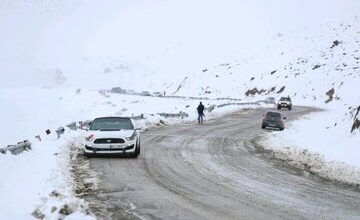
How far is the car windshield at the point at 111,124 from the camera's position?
19.9 m

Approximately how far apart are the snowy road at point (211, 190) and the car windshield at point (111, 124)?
1236mm

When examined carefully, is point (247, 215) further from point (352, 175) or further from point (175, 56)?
point (175, 56)

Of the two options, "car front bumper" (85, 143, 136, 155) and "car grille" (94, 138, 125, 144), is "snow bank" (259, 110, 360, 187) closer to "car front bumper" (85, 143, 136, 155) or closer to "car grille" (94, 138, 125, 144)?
"car front bumper" (85, 143, 136, 155)

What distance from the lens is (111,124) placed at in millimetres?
20234

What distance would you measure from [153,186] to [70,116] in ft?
149

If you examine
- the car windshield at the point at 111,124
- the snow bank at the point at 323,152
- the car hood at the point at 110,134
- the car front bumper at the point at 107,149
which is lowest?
the snow bank at the point at 323,152

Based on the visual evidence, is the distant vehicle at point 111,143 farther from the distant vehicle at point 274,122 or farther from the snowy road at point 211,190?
the distant vehicle at point 274,122

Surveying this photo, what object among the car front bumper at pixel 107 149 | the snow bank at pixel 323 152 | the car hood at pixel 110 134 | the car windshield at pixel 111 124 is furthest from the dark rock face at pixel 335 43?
the car front bumper at pixel 107 149

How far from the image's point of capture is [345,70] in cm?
8262

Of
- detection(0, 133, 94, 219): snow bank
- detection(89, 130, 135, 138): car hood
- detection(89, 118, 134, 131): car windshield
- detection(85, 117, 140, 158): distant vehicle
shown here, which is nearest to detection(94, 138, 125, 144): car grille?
detection(85, 117, 140, 158): distant vehicle

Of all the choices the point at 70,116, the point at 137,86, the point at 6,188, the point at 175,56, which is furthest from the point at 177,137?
the point at 175,56

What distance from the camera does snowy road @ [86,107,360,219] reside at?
10.5m

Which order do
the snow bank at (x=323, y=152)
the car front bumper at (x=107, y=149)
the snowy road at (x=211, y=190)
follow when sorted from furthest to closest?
the car front bumper at (x=107, y=149)
the snow bank at (x=323, y=152)
the snowy road at (x=211, y=190)

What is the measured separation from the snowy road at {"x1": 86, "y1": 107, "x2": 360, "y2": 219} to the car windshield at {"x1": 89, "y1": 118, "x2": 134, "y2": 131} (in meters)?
1.24
